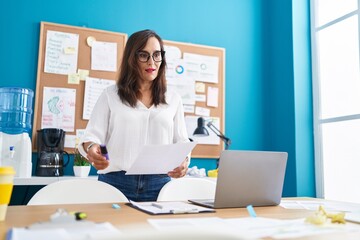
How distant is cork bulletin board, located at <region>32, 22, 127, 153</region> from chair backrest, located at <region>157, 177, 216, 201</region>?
4.54 feet

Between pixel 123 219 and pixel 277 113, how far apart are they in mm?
2750

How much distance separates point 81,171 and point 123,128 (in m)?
1.06

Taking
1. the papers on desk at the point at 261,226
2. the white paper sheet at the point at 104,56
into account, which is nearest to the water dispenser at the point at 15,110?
the white paper sheet at the point at 104,56

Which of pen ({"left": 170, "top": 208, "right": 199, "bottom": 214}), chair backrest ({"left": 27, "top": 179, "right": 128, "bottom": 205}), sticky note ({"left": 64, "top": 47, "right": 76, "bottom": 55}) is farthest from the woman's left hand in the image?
sticky note ({"left": 64, "top": 47, "right": 76, "bottom": 55})

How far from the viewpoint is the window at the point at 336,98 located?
2.87 m

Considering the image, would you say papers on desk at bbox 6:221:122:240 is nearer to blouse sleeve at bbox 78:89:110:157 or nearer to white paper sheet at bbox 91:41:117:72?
blouse sleeve at bbox 78:89:110:157

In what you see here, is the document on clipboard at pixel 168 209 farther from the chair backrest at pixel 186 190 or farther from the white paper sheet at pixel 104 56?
the white paper sheet at pixel 104 56

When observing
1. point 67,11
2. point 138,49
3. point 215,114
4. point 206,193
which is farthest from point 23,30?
point 206,193

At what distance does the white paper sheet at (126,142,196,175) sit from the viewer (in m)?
1.20

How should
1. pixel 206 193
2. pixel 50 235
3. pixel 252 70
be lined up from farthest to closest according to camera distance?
pixel 252 70 → pixel 206 193 → pixel 50 235

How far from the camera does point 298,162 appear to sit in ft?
10.1

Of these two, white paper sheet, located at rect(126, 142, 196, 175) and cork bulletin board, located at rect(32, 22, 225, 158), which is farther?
cork bulletin board, located at rect(32, 22, 225, 158)

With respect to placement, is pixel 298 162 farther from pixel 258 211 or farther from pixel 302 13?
pixel 258 211

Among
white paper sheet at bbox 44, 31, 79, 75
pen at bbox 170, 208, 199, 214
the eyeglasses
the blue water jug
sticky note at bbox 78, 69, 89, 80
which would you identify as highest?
white paper sheet at bbox 44, 31, 79, 75
